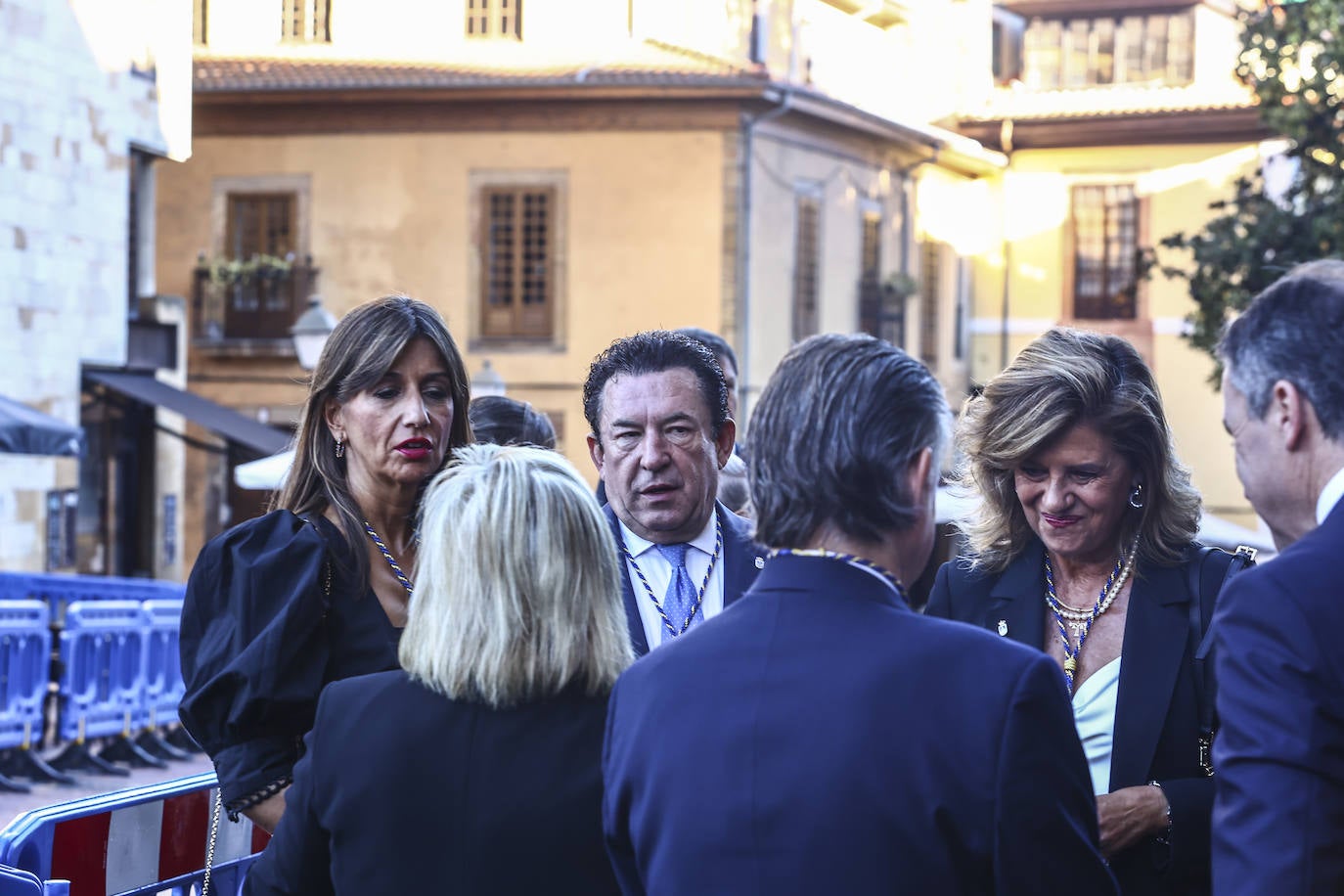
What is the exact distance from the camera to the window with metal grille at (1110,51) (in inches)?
1293

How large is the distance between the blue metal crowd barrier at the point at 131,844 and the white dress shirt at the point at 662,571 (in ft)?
3.67

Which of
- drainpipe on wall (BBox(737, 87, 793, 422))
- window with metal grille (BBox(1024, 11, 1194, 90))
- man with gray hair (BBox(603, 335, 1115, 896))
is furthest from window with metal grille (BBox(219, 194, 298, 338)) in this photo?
man with gray hair (BBox(603, 335, 1115, 896))

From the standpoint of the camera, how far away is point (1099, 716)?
11.9ft

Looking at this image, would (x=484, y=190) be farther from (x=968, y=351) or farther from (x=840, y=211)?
(x=968, y=351)

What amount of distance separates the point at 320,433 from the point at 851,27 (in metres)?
25.9

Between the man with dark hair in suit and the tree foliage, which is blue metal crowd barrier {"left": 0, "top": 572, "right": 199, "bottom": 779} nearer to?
the man with dark hair in suit

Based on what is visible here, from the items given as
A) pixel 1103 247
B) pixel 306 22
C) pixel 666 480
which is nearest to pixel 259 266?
pixel 306 22

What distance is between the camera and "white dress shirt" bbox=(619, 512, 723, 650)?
162 inches

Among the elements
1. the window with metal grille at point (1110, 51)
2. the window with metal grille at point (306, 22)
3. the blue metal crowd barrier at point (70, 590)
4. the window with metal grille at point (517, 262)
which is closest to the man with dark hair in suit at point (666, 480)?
the blue metal crowd barrier at point (70, 590)

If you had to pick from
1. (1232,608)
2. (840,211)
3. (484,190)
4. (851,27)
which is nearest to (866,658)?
(1232,608)

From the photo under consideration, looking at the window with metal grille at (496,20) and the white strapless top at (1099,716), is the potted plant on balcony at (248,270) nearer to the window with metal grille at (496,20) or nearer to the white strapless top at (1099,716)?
the window with metal grille at (496,20)

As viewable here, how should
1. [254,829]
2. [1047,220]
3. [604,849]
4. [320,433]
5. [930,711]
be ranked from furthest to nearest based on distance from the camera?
[1047,220] → [254,829] → [320,433] → [604,849] → [930,711]

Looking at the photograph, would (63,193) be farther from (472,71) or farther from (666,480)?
(666,480)

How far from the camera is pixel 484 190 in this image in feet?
82.2
